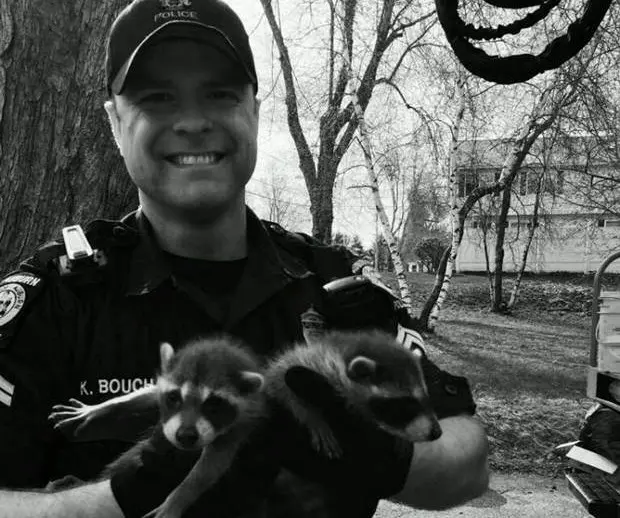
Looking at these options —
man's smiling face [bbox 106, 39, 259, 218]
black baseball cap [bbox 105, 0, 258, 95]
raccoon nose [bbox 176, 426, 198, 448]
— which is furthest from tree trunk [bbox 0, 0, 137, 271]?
raccoon nose [bbox 176, 426, 198, 448]

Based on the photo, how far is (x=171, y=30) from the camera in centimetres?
187

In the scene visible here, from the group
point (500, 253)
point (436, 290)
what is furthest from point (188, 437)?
point (500, 253)

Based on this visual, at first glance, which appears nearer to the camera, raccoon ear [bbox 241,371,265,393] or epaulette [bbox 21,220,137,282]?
raccoon ear [bbox 241,371,265,393]

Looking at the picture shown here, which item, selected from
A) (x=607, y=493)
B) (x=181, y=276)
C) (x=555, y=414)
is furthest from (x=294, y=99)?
(x=181, y=276)

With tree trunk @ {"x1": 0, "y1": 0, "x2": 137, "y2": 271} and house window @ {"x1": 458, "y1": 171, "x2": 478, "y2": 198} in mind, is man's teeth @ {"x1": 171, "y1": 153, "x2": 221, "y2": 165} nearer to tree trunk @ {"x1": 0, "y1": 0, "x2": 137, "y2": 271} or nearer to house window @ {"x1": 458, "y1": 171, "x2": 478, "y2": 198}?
tree trunk @ {"x1": 0, "y1": 0, "x2": 137, "y2": 271}

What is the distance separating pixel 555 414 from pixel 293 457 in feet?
33.8

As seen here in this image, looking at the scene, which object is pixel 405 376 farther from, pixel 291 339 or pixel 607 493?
pixel 607 493

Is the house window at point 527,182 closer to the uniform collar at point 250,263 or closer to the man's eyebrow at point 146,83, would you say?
the uniform collar at point 250,263

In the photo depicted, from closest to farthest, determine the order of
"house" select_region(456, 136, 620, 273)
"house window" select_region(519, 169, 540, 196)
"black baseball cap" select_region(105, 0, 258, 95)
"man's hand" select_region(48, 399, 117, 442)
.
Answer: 1. "man's hand" select_region(48, 399, 117, 442)
2. "black baseball cap" select_region(105, 0, 258, 95)
3. "house" select_region(456, 136, 620, 273)
4. "house window" select_region(519, 169, 540, 196)

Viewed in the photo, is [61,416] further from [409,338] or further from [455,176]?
[455,176]

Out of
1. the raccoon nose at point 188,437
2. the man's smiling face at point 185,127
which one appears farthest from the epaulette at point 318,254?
the raccoon nose at point 188,437

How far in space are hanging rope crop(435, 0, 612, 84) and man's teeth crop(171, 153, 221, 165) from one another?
90.5 inches

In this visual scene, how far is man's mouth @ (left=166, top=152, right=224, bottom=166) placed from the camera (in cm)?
187

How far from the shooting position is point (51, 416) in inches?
70.9
